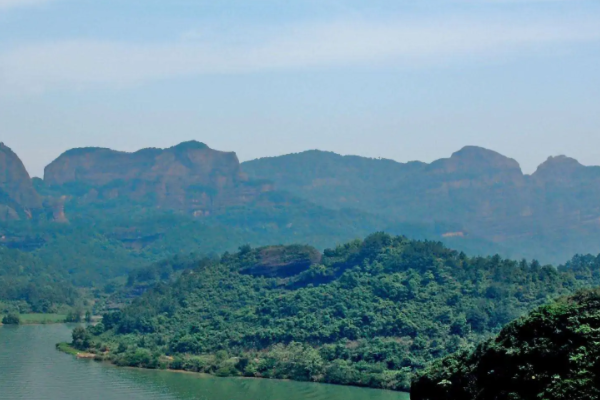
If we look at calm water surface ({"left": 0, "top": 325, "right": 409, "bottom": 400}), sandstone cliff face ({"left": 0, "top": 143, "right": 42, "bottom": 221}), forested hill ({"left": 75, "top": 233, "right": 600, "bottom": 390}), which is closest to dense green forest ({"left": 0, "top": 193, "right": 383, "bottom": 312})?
sandstone cliff face ({"left": 0, "top": 143, "right": 42, "bottom": 221})

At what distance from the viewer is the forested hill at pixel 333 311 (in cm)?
6341

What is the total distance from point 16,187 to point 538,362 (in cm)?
17695

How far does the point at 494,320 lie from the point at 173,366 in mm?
20464

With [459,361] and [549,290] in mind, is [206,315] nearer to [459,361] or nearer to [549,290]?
[549,290]

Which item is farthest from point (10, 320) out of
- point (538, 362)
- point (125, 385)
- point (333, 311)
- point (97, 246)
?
point (97, 246)

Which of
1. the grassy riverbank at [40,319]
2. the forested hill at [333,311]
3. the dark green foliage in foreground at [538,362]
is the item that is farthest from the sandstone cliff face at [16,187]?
the dark green foliage in foreground at [538,362]

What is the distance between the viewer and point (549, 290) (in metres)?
72.1

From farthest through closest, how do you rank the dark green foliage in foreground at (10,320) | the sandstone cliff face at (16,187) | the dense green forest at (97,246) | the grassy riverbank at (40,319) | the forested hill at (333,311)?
the sandstone cliff face at (16,187) < the dense green forest at (97,246) < the grassy riverbank at (40,319) < the dark green foliage in foreground at (10,320) < the forested hill at (333,311)

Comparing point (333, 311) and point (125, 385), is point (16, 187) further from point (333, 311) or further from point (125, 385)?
point (125, 385)

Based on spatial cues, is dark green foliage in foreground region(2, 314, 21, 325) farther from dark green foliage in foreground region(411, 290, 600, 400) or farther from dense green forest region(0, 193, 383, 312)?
dark green foliage in foreground region(411, 290, 600, 400)

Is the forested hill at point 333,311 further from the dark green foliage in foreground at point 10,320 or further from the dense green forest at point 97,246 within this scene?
the dense green forest at point 97,246

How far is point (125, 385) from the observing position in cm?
5866

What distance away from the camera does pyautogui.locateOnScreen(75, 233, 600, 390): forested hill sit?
63.4 metres

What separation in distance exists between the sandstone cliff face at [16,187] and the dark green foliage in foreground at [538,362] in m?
164
